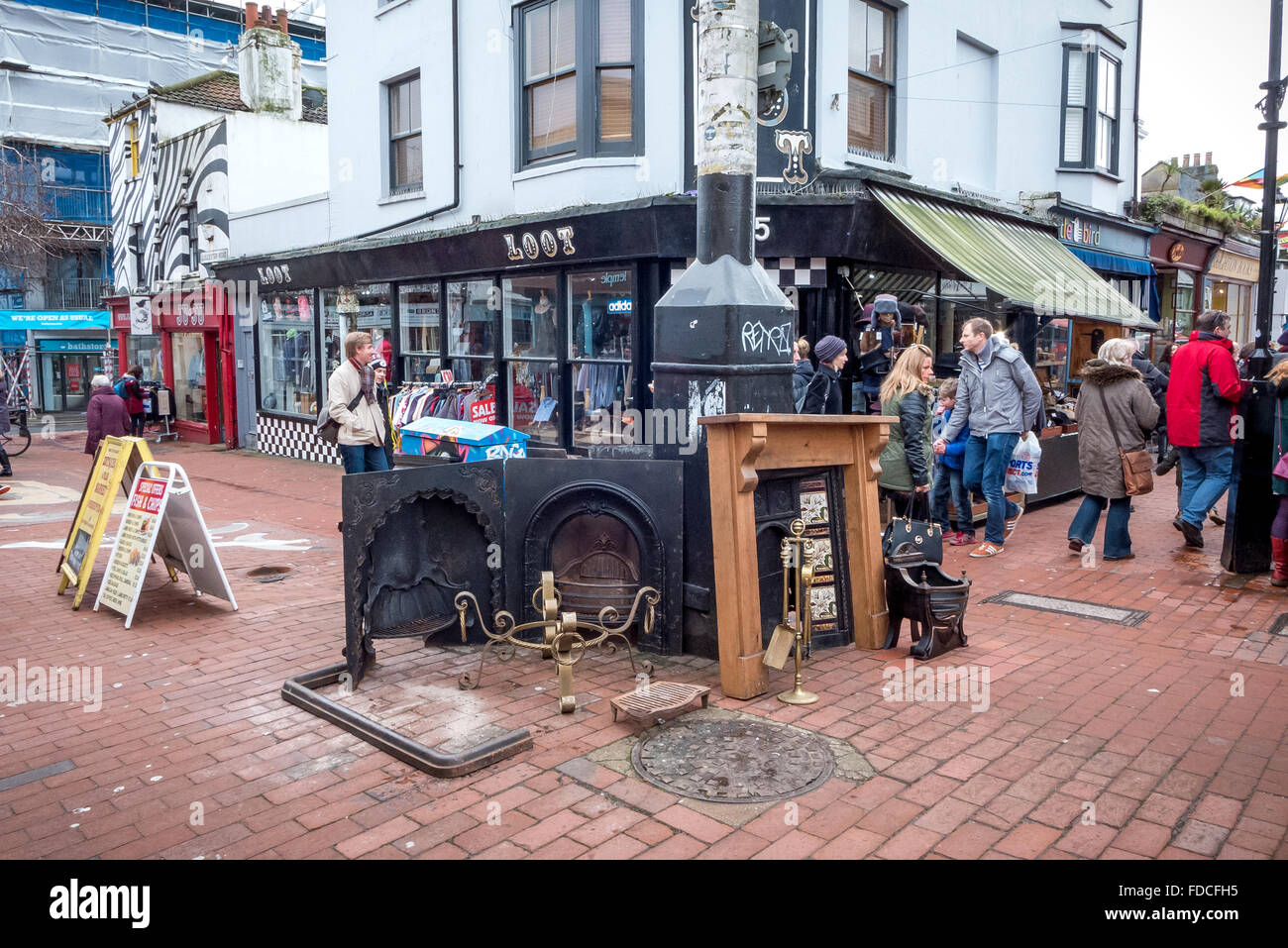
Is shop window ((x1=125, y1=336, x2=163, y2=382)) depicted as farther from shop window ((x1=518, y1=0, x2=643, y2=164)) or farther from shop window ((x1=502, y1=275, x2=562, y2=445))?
shop window ((x1=518, y1=0, x2=643, y2=164))

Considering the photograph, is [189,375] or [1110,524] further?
[189,375]

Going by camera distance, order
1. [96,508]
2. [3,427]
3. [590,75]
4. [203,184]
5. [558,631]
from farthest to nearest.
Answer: [203,184] → [3,427] → [590,75] → [96,508] → [558,631]

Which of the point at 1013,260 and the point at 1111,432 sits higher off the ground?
the point at 1013,260

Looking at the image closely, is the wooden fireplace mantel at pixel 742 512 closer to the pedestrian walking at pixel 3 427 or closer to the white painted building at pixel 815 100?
the white painted building at pixel 815 100

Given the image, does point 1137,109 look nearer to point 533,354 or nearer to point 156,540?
point 533,354

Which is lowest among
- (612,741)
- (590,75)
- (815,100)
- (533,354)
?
(612,741)

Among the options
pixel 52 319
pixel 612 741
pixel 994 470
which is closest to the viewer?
pixel 612 741

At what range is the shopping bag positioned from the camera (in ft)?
28.9

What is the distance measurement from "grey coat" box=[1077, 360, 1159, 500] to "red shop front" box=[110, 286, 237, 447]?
15702 mm

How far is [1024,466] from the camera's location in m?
8.88

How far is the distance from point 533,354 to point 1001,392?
5756mm

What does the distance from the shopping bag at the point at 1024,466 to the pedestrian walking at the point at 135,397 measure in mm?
16454

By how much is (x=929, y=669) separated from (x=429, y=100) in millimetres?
10659

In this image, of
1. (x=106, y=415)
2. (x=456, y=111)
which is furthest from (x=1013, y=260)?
(x=106, y=415)
